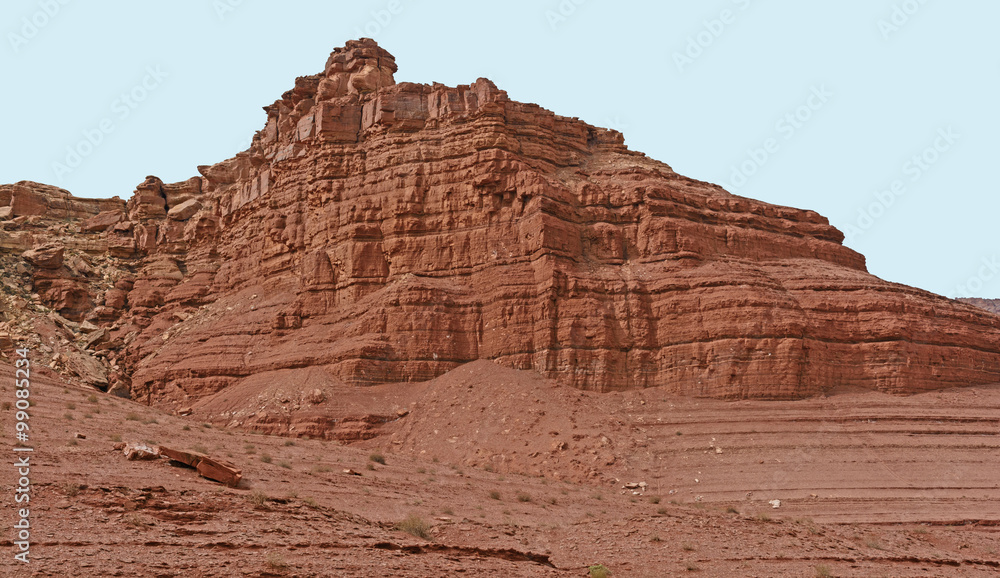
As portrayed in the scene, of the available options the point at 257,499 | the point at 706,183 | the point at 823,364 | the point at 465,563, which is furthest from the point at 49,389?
the point at 706,183

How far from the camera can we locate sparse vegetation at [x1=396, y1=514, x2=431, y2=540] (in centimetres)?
1814

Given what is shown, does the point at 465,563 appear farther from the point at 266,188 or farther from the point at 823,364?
the point at 266,188

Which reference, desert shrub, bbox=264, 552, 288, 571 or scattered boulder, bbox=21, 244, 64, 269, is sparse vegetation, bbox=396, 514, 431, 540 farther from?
scattered boulder, bbox=21, 244, 64, 269

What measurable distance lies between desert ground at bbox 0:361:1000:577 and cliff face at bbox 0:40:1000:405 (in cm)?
163

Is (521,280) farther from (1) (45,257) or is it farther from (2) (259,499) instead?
(1) (45,257)

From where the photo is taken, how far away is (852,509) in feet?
93.2

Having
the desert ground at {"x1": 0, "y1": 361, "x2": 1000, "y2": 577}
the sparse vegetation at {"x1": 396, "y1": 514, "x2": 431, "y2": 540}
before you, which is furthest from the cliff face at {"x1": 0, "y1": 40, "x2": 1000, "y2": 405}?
the sparse vegetation at {"x1": 396, "y1": 514, "x2": 431, "y2": 540}

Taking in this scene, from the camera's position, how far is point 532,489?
27766 mm

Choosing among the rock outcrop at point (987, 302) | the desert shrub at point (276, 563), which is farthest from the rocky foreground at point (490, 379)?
the rock outcrop at point (987, 302)

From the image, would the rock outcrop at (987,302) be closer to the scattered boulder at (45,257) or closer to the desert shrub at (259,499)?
the scattered boulder at (45,257)

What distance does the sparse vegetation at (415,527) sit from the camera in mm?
18141

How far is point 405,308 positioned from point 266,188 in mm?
19522

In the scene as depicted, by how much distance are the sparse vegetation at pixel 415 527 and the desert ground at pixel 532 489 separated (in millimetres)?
96

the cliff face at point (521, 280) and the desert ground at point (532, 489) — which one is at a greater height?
the cliff face at point (521, 280)
